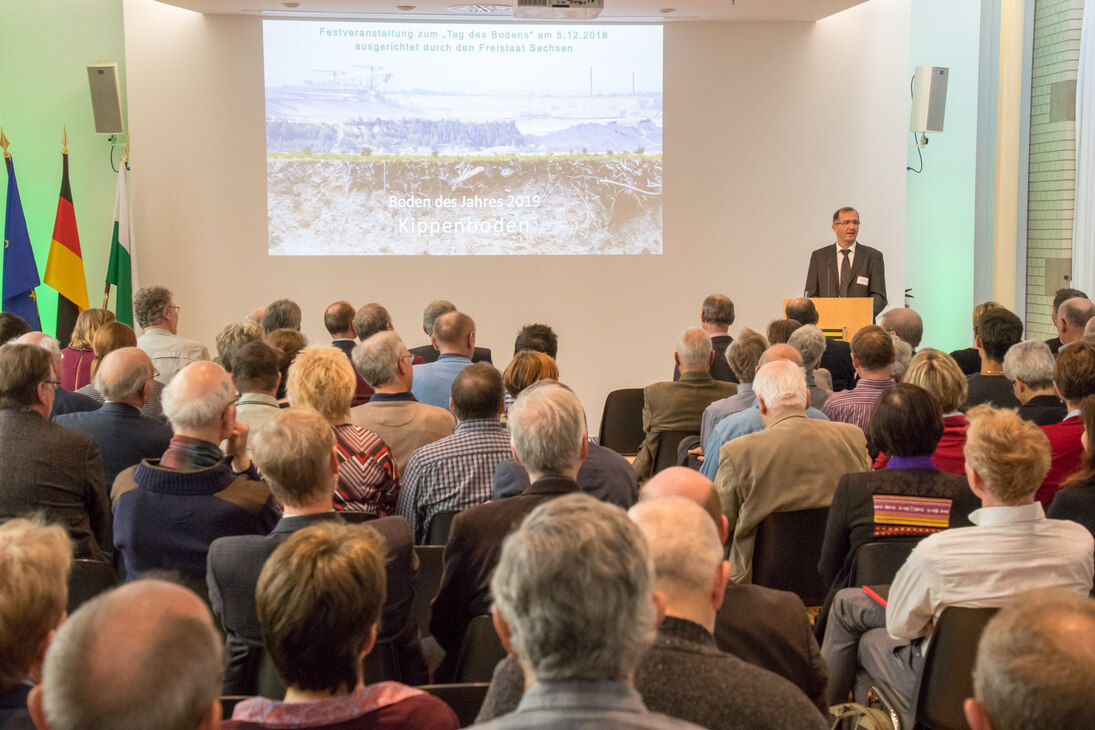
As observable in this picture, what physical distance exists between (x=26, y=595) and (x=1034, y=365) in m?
3.74

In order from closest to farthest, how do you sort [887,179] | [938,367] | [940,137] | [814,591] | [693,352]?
1. [814,591]
2. [938,367]
3. [693,352]
4. [887,179]
5. [940,137]

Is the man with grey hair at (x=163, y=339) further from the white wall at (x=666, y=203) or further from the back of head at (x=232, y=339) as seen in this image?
the white wall at (x=666, y=203)

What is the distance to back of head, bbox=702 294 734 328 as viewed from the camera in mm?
6059

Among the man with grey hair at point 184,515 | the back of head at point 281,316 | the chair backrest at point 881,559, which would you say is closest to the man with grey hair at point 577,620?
the man with grey hair at point 184,515

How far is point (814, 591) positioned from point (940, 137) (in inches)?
287

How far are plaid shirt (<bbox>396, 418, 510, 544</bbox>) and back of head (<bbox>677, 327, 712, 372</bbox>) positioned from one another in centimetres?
175

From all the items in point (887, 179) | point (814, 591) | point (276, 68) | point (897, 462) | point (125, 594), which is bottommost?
point (814, 591)

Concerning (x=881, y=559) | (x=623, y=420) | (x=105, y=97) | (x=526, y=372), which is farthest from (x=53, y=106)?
(x=881, y=559)

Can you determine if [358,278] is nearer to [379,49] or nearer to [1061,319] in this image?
[379,49]

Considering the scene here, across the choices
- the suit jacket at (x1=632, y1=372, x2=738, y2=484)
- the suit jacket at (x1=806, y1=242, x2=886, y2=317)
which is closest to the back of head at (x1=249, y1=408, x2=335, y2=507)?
the suit jacket at (x1=632, y1=372, x2=738, y2=484)

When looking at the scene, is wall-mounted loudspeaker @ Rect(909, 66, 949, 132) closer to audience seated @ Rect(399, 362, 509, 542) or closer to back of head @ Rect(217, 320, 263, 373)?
back of head @ Rect(217, 320, 263, 373)

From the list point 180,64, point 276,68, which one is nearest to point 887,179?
point 276,68

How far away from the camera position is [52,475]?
309 cm

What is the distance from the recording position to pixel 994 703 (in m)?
1.25
